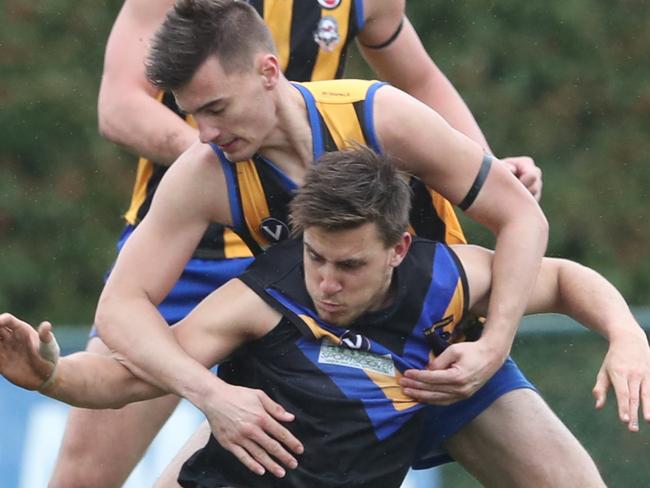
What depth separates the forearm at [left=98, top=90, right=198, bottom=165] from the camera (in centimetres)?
520

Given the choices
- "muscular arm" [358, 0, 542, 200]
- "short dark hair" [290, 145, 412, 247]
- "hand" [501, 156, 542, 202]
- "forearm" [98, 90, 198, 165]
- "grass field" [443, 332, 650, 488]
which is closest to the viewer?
"short dark hair" [290, 145, 412, 247]

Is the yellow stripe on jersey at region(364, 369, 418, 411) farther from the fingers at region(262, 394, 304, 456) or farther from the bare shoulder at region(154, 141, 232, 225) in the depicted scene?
the bare shoulder at region(154, 141, 232, 225)

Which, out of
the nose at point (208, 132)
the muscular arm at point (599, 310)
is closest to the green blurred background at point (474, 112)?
the muscular arm at point (599, 310)

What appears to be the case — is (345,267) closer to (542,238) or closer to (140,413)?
(542,238)

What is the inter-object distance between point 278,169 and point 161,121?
86cm

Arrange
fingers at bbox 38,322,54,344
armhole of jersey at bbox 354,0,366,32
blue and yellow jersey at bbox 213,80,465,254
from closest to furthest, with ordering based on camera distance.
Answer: fingers at bbox 38,322,54,344 → blue and yellow jersey at bbox 213,80,465,254 → armhole of jersey at bbox 354,0,366,32

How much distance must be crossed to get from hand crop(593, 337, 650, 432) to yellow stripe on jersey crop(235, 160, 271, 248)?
1.06 metres

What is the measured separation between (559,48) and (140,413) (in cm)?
815

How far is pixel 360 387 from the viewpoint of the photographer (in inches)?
174

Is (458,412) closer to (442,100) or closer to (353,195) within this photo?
(353,195)

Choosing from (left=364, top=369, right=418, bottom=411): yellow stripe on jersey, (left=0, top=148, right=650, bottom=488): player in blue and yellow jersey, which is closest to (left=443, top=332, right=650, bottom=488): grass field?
→ (left=0, top=148, right=650, bottom=488): player in blue and yellow jersey

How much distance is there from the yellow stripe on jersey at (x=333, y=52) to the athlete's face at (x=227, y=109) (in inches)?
35.7

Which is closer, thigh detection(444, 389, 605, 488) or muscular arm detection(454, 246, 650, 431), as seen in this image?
muscular arm detection(454, 246, 650, 431)

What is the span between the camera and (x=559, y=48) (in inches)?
506
